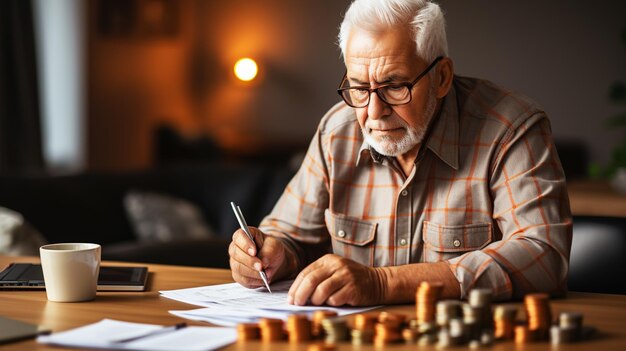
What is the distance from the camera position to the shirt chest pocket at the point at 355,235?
6.10ft

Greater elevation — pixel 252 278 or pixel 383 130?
pixel 383 130

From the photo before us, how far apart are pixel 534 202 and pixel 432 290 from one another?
0.47 meters

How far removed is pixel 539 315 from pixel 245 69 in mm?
6381

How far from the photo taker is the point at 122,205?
164 inches

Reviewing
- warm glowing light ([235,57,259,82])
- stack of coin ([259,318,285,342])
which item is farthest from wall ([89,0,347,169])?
stack of coin ([259,318,285,342])

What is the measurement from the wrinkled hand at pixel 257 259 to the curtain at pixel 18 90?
13.3 ft

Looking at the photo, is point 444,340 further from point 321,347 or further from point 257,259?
point 257,259

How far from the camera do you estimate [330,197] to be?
1892 millimetres

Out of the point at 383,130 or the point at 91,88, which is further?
the point at 91,88

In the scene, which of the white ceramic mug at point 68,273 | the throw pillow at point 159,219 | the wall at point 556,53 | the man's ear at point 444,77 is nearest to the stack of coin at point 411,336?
the white ceramic mug at point 68,273

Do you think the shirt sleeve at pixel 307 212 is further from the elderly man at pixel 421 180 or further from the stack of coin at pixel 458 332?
the stack of coin at pixel 458 332

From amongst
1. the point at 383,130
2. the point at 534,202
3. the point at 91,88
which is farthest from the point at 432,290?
the point at 91,88

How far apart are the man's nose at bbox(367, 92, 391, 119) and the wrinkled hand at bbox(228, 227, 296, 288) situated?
33 centimetres

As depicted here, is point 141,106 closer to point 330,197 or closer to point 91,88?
point 91,88
